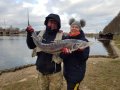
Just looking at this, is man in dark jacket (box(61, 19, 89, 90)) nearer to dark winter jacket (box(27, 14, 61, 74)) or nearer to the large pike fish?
the large pike fish

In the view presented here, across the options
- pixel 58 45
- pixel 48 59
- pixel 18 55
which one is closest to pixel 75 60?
pixel 58 45

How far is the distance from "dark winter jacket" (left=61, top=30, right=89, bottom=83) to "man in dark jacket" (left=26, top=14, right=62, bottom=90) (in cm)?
25

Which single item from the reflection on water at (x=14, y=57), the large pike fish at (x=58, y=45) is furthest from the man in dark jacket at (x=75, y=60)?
the reflection on water at (x=14, y=57)

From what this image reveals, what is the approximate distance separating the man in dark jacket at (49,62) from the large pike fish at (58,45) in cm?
11

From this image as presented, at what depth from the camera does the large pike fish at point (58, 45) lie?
5891 millimetres

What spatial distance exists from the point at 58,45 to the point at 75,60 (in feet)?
1.48

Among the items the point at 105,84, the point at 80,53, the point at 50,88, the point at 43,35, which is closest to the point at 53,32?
the point at 43,35

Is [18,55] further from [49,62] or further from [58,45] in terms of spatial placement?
[58,45]

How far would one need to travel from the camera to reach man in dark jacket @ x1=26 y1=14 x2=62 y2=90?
6.31 metres

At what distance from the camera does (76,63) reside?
6.15 meters

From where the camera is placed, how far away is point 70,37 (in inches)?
242

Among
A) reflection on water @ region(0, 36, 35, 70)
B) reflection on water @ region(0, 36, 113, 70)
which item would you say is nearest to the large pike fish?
reflection on water @ region(0, 36, 113, 70)

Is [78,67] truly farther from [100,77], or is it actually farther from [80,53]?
[100,77]

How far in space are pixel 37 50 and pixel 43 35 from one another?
0.34m
